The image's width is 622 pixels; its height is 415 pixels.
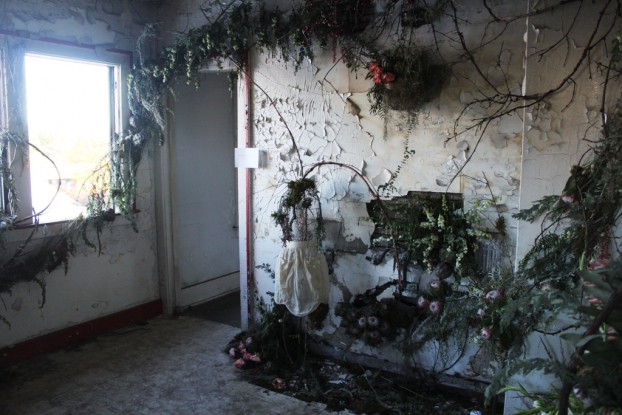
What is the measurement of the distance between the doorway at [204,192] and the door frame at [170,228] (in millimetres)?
31

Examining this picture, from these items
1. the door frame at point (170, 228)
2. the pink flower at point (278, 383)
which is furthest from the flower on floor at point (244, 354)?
the door frame at point (170, 228)

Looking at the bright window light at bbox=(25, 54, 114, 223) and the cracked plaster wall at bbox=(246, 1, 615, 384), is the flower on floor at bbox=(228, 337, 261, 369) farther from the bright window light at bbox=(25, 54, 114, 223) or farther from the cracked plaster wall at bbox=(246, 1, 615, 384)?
the bright window light at bbox=(25, 54, 114, 223)

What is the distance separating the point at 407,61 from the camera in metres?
2.89

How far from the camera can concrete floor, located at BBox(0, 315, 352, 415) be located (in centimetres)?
292

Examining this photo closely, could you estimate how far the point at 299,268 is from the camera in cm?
310

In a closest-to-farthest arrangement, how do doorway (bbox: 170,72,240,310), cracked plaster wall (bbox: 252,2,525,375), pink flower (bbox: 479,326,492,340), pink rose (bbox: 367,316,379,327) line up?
pink flower (bbox: 479,326,492,340), cracked plaster wall (bbox: 252,2,525,375), pink rose (bbox: 367,316,379,327), doorway (bbox: 170,72,240,310)

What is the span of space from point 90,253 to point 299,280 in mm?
1852

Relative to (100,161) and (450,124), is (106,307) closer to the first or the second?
(100,161)

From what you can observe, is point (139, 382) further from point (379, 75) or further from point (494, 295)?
point (379, 75)

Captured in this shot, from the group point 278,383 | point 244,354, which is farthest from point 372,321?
point 244,354

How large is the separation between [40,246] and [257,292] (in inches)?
63.9

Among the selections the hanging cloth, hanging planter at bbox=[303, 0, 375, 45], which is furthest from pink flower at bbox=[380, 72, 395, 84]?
the hanging cloth

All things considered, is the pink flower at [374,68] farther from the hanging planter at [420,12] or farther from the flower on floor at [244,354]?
the flower on floor at [244,354]

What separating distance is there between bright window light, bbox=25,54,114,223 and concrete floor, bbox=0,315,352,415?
1.05m
